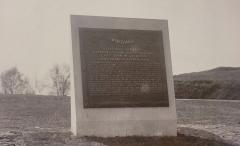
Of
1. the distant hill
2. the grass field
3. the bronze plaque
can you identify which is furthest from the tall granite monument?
the distant hill

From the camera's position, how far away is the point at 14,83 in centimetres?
4628

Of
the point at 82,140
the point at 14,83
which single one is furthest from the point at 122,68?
the point at 14,83

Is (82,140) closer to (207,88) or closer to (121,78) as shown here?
(121,78)

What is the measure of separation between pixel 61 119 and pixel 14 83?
32935 mm

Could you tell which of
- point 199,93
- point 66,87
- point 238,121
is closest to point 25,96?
point 238,121

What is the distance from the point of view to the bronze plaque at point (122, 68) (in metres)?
10.4

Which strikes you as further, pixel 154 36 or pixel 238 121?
pixel 238 121

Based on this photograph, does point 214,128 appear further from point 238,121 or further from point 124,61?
point 124,61

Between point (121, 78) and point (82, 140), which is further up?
point (121, 78)

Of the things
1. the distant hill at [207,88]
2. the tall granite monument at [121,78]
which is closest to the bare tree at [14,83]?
the distant hill at [207,88]

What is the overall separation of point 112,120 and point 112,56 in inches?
64.0

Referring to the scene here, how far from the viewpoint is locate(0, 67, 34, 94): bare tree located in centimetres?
4512

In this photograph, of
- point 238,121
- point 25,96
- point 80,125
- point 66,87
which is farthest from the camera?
point 66,87

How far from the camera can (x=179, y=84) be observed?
27625 millimetres
